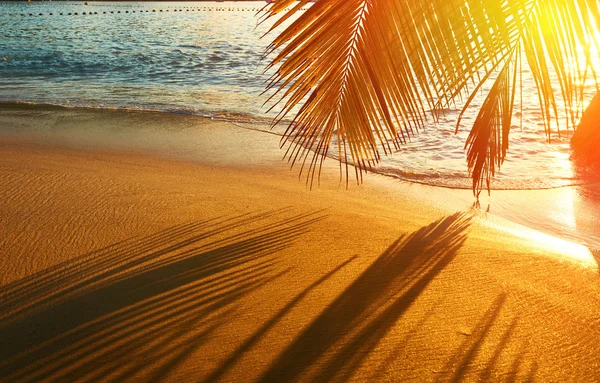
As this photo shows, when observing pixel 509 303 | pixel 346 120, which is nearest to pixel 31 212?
pixel 346 120

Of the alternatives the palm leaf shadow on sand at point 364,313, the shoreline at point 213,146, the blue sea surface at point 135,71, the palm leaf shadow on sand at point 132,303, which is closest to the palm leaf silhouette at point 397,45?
the palm leaf shadow on sand at point 364,313

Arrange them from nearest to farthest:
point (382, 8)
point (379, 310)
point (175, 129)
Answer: point (382, 8), point (379, 310), point (175, 129)

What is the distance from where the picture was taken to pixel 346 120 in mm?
1699

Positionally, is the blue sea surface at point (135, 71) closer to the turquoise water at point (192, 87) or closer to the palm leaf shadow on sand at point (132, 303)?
the turquoise water at point (192, 87)

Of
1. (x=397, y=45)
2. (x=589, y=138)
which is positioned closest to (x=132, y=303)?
(x=397, y=45)

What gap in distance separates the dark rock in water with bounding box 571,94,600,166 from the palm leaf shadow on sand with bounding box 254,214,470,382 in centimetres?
385

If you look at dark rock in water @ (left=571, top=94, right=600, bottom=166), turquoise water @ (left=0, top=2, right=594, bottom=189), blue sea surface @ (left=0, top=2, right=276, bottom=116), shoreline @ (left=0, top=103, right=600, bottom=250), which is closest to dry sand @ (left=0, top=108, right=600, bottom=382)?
shoreline @ (left=0, top=103, right=600, bottom=250)

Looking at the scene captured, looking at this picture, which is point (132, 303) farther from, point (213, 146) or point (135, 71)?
point (135, 71)

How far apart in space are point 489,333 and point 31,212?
2759mm

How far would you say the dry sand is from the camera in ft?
7.03

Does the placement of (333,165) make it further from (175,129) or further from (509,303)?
(509,303)

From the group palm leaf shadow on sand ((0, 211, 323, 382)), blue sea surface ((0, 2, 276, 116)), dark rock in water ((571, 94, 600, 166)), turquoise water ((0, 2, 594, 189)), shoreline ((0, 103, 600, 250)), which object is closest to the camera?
palm leaf shadow on sand ((0, 211, 323, 382))

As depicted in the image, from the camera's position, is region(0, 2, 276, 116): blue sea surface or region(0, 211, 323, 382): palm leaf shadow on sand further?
region(0, 2, 276, 116): blue sea surface

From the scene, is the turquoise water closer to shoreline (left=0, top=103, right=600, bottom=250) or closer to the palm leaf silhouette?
shoreline (left=0, top=103, right=600, bottom=250)
